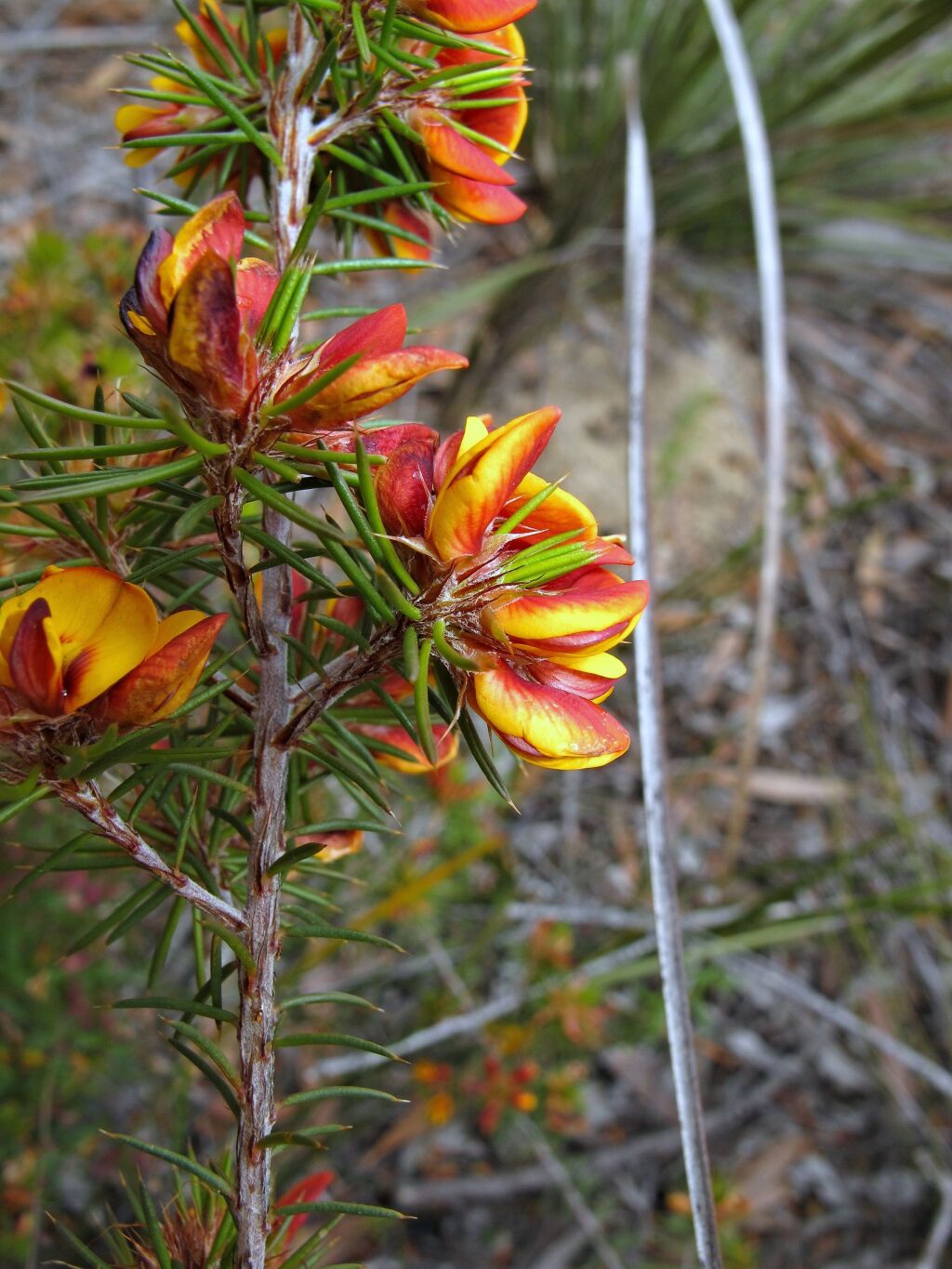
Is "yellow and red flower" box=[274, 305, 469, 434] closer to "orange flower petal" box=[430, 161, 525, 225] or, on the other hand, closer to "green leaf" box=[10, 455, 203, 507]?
"green leaf" box=[10, 455, 203, 507]

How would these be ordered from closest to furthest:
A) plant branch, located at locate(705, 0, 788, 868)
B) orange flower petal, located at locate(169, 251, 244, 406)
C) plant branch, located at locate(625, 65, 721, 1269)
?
orange flower petal, located at locate(169, 251, 244, 406)
plant branch, located at locate(625, 65, 721, 1269)
plant branch, located at locate(705, 0, 788, 868)

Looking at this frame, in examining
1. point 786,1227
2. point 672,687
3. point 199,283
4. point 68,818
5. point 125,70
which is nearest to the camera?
point 199,283

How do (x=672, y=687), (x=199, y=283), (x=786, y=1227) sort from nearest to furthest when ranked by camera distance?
1. (x=199, y=283)
2. (x=786, y=1227)
3. (x=672, y=687)

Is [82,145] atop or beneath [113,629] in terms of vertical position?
atop

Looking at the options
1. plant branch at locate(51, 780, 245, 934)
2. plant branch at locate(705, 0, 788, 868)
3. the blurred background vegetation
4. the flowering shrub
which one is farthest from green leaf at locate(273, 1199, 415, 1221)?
plant branch at locate(705, 0, 788, 868)

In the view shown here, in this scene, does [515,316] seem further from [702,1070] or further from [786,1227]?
[786,1227]

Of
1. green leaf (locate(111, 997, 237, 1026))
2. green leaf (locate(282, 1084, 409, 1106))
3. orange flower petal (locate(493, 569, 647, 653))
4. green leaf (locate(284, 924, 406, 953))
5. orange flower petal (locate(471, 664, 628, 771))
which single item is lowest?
green leaf (locate(282, 1084, 409, 1106))

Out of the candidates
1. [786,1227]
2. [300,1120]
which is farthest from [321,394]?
[786,1227]
